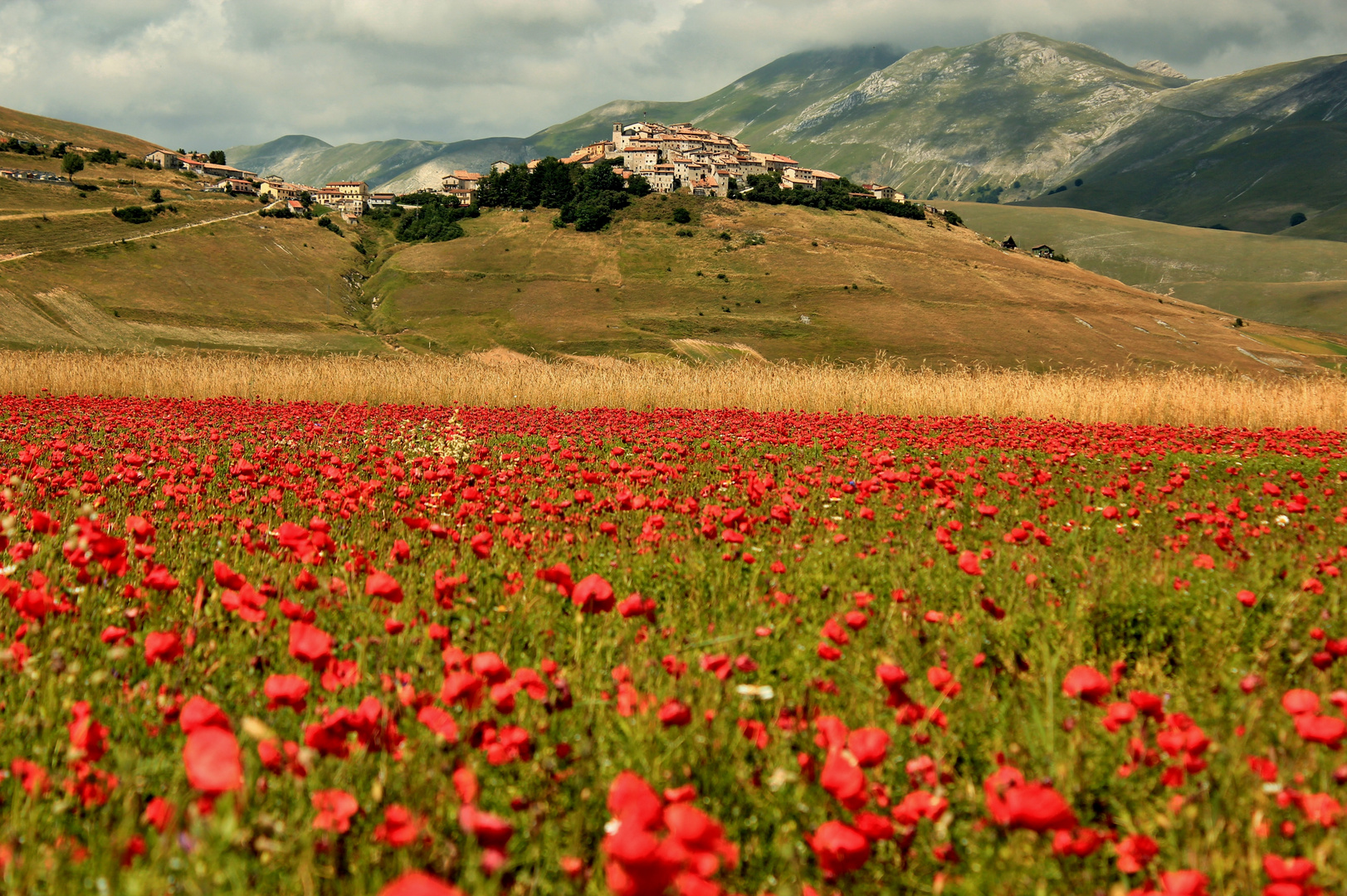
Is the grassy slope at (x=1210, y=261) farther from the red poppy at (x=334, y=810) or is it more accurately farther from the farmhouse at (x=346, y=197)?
the red poppy at (x=334, y=810)

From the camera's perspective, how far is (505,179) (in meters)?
125

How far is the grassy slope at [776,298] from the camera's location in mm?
66750

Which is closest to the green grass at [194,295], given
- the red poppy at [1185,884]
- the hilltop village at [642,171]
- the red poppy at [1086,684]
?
the hilltop village at [642,171]

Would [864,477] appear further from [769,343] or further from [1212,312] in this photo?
[1212,312]

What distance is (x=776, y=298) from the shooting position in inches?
3179

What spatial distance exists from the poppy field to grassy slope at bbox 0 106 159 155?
18922 cm

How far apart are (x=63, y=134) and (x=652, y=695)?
20969 centimetres

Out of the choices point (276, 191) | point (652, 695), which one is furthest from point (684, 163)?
point (652, 695)

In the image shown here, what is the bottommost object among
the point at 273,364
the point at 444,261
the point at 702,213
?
the point at 273,364

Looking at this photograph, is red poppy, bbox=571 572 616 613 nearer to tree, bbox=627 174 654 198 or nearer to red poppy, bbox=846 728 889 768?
red poppy, bbox=846 728 889 768

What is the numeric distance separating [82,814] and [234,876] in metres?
1.11

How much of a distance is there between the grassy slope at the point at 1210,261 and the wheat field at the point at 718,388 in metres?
137

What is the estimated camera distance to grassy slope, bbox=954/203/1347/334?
13175cm

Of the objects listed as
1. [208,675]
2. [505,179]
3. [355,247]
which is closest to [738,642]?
[208,675]
